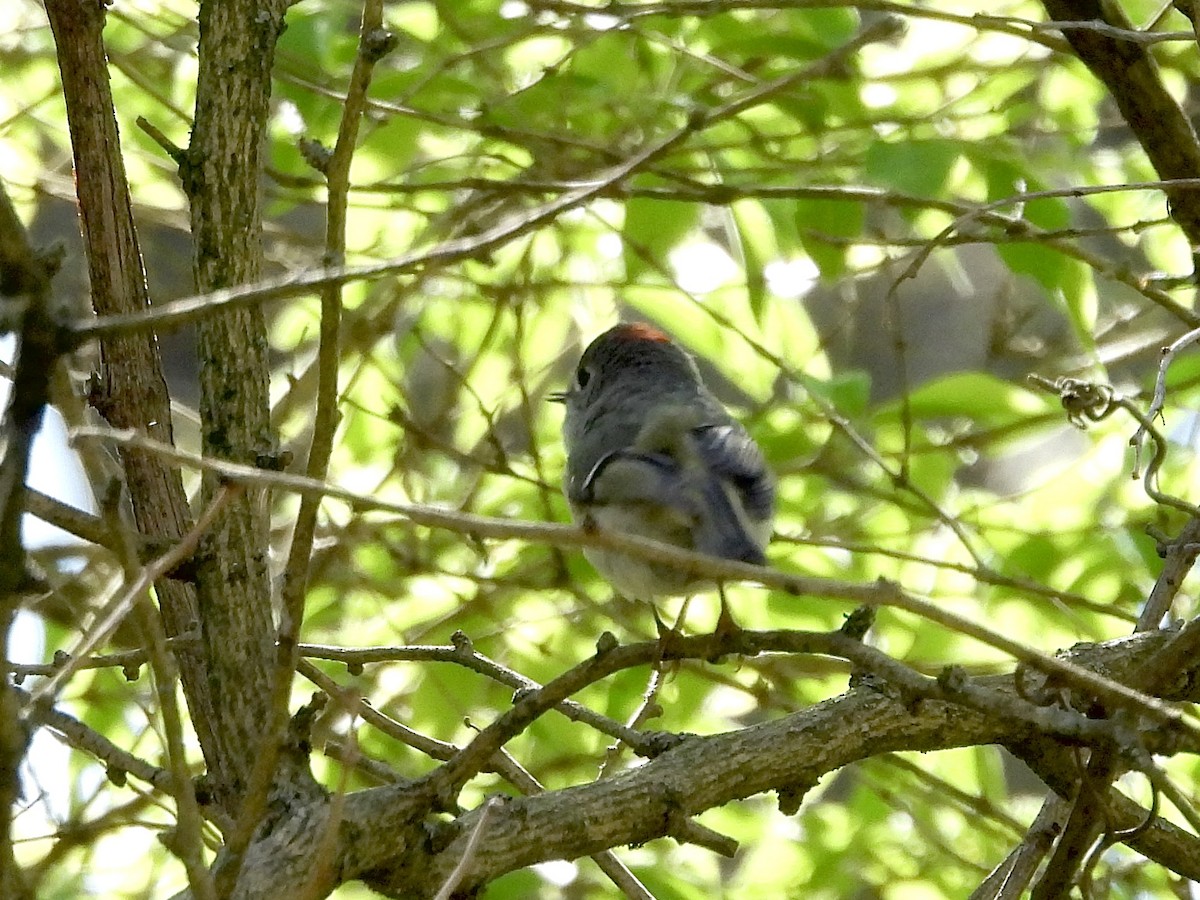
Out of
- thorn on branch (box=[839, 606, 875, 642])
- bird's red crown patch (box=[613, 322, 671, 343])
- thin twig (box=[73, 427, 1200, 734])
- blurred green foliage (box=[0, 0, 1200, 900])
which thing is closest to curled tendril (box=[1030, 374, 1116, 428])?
blurred green foliage (box=[0, 0, 1200, 900])

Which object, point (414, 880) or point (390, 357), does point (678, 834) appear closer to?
point (414, 880)

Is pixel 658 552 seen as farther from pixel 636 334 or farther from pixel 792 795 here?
pixel 636 334

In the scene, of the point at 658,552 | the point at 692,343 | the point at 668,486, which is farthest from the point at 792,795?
the point at 692,343

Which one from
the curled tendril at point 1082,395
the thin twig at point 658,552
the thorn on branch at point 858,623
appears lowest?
the thin twig at point 658,552

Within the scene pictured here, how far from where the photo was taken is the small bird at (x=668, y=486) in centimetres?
230

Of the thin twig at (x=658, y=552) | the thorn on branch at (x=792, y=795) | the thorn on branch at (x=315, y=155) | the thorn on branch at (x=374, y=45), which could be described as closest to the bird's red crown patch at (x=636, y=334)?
the thorn on branch at (x=792, y=795)

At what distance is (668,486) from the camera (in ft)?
7.72

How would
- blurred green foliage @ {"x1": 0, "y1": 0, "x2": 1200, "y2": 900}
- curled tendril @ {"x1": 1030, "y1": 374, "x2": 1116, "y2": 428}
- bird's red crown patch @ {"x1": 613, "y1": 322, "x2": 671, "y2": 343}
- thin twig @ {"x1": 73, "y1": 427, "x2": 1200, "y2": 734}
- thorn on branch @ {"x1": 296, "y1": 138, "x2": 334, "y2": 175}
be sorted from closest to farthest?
thin twig @ {"x1": 73, "y1": 427, "x2": 1200, "y2": 734} → thorn on branch @ {"x1": 296, "y1": 138, "x2": 334, "y2": 175} → curled tendril @ {"x1": 1030, "y1": 374, "x2": 1116, "y2": 428} → blurred green foliage @ {"x1": 0, "y1": 0, "x2": 1200, "y2": 900} → bird's red crown patch @ {"x1": 613, "y1": 322, "x2": 671, "y2": 343}

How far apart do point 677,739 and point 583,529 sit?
0.78 meters

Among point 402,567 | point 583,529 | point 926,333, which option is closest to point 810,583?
point 583,529

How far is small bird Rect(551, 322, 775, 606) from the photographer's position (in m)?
2.30

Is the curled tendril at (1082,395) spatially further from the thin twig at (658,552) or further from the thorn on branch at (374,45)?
the thorn on branch at (374,45)

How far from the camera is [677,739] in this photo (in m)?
1.89

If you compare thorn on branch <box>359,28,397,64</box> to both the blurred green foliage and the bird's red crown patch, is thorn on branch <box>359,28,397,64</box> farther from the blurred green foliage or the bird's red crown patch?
the bird's red crown patch
